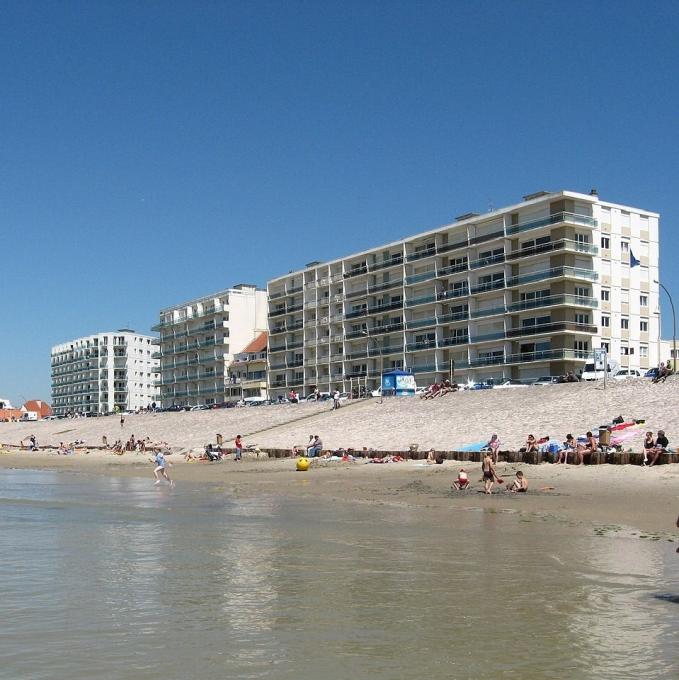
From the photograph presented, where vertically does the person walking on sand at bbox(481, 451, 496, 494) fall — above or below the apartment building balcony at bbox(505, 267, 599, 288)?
below

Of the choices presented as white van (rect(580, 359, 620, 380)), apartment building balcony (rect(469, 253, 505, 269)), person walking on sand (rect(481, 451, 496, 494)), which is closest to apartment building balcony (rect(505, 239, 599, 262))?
apartment building balcony (rect(469, 253, 505, 269))

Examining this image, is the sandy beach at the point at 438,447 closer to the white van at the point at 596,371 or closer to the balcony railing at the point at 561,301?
the white van at the point at 596,371

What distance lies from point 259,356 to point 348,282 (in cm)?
2331

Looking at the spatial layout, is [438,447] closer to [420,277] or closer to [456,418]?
[456,418]

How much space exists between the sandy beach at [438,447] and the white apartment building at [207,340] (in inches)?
1729

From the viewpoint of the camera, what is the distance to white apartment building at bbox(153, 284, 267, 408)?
12594 centimetres

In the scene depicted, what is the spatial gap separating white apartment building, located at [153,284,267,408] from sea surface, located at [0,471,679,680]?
348 feet

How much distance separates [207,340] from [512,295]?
6475 centimetres

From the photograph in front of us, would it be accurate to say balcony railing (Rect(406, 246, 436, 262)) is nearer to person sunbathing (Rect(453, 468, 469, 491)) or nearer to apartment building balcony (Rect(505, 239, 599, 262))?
apartment building balcony (Rect(505, 239, 599, 262))

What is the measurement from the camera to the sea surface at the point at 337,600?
8633 millimetres

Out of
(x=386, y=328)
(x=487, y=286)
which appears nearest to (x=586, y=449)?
(x=487, y=286)

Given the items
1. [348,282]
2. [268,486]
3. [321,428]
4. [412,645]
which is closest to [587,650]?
[412,645]

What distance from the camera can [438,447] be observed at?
142 ft

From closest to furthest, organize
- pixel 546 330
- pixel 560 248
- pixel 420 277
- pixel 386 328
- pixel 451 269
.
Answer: pixel 560 248 < pixel 546 330 < pixel 451 269 < pixel 420 277 < pixel 386 328
